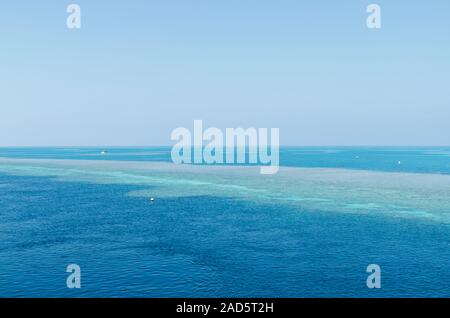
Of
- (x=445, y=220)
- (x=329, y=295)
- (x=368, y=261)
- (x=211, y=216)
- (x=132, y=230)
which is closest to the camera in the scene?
(x=329, y=295)

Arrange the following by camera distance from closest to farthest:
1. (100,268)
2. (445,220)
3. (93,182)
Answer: (100,268)
(445,220)
(93,182)

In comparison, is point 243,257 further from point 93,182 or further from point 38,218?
point 93,182

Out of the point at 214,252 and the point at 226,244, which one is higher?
the point at 226,244

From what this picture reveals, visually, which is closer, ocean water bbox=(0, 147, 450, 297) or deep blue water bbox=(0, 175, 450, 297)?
deep blue water bbox=(0, 175, 450, 297)

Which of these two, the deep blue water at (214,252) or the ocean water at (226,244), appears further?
the ocean water at (226,244)

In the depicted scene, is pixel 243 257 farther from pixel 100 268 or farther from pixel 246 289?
pixel 100 268

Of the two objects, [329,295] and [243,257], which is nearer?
[329,295]

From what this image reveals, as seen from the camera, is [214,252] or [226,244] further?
[226,244]
